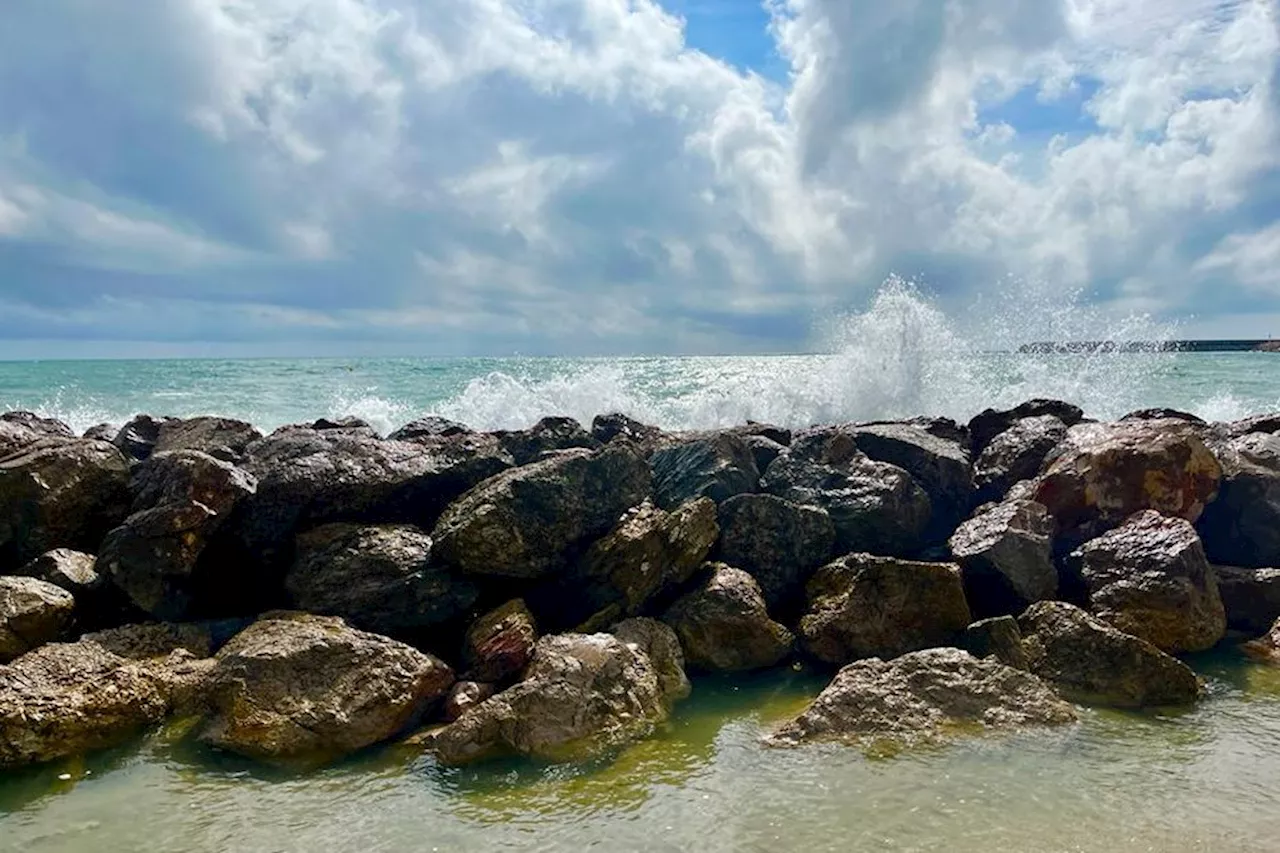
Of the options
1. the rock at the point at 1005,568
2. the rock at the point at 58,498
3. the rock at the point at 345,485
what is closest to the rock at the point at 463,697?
the rock at the point at 345,485

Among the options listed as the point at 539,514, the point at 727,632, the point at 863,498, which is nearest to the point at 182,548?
the point at 539,514

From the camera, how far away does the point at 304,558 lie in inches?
321

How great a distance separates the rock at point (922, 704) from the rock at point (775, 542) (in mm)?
1916

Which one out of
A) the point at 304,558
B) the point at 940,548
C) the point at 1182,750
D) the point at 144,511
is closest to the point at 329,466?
the point at 304,558

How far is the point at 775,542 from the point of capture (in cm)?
878

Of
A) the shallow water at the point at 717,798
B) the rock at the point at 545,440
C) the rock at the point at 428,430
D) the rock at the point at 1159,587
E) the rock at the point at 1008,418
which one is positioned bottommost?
the shallow water at the point at 717,798

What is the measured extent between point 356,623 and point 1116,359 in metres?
25.1

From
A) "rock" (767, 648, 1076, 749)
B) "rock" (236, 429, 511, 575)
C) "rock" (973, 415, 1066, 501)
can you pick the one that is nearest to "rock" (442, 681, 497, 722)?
"rock" (767, 648, 1076, 749)

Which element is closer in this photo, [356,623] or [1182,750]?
[1182,750]

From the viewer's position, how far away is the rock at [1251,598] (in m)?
8.62

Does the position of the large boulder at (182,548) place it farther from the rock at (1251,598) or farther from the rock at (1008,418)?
the rock at (1008,418)

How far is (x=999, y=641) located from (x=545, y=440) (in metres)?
6.06

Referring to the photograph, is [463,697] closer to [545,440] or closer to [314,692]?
[314,692]

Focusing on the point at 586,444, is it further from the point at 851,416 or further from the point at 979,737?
the point at 851,416
